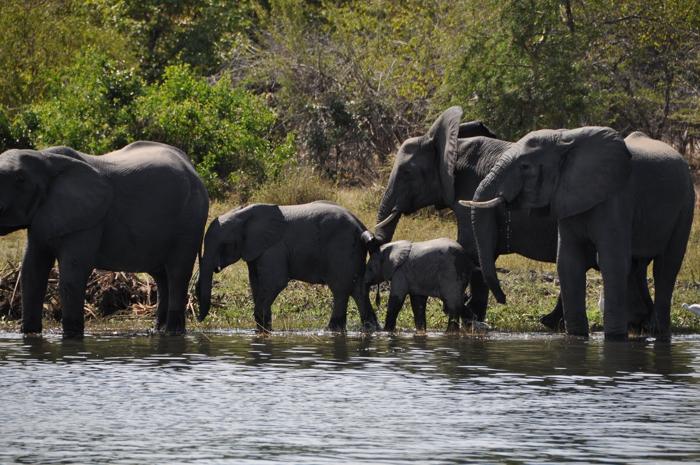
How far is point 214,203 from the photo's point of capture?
2716 centimetres

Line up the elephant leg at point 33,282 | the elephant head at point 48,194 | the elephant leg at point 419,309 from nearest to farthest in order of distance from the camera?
1. the elephant head at point 48,194
2. the elephant leg at point 33,282
3. the elephant leg at point 419,309

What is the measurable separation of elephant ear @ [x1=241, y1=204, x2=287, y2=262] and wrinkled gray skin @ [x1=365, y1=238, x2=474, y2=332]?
3.63 feet

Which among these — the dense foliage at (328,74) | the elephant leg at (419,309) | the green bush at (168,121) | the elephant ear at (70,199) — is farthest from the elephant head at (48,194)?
the dense foliage at (328,74)

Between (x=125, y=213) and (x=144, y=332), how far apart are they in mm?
1344

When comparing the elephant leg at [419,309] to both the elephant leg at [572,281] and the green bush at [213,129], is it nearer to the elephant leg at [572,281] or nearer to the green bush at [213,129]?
the elephant leg at [572,281]

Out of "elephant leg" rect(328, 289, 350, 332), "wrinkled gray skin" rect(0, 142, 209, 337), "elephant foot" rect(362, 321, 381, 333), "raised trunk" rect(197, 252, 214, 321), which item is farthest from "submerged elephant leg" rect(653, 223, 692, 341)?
"wrinkled gray skin" rect(0, 142, 209, 337)

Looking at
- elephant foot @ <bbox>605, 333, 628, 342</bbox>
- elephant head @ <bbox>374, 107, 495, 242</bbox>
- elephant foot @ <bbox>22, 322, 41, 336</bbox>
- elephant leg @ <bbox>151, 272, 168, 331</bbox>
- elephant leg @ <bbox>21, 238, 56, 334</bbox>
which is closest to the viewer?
elephant foot @ <bbox>605, 333, 628, 342</bbox>

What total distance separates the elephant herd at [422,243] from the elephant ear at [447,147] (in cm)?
2

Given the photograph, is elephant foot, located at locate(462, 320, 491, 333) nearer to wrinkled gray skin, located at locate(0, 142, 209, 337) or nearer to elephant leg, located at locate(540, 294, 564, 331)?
elephant leg, located at locate(540, 294, 564, 331)

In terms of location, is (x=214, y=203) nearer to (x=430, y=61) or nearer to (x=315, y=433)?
(x=430, y=61)

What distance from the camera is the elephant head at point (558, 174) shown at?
50.2 ft

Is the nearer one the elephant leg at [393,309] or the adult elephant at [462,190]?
the elephant leg at [393,309]

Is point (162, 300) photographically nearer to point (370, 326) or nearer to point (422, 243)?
point (370, 326)

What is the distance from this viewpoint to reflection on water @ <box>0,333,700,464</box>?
9.53 meters
